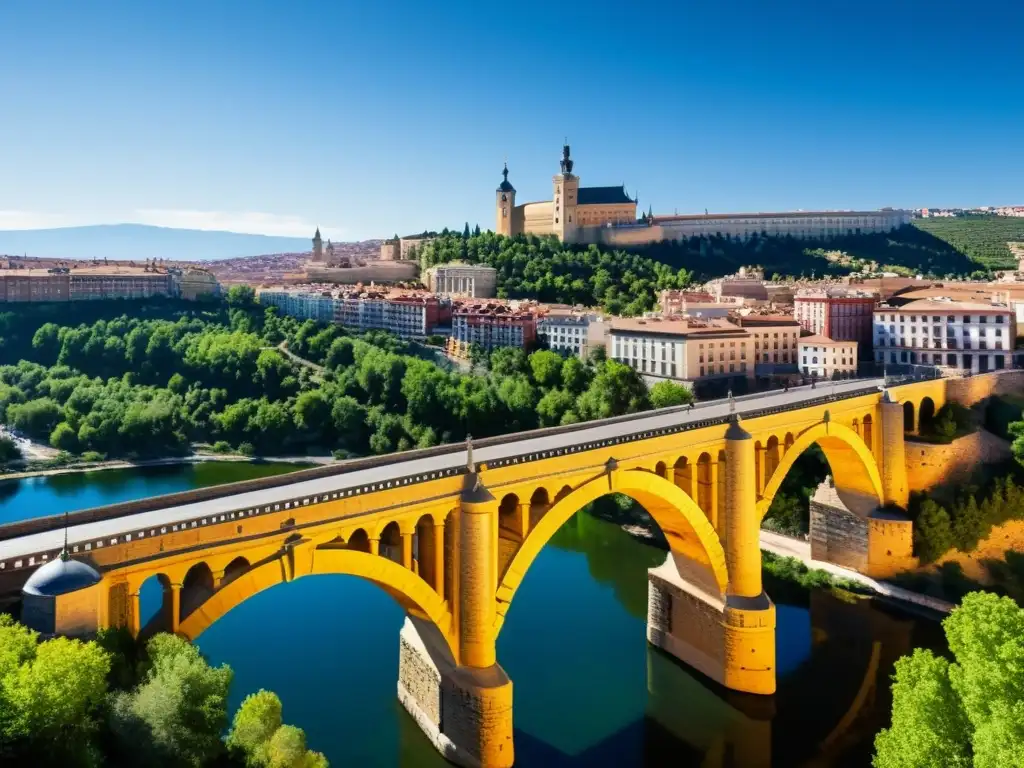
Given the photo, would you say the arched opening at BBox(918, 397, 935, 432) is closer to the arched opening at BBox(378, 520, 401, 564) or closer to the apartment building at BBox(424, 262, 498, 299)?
the arched opening at BBox(378, 520, 401, 564)

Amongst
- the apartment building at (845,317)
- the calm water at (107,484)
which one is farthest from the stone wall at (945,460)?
the calm water at (107,484)

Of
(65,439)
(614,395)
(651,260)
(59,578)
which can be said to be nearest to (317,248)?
(651,260)

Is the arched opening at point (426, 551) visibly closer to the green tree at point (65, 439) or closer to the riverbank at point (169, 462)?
the riverbank at point (169, 462)

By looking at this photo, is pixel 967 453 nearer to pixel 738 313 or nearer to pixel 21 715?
pixel 738 313

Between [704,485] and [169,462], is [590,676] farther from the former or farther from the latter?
[169,462]

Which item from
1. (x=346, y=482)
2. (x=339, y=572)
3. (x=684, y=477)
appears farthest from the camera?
(x=684, y=477)

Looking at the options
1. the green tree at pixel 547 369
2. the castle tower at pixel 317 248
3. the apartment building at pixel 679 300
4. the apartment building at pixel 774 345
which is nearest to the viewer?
the apartment building at pixel 774 345

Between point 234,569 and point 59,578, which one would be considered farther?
point 234,569

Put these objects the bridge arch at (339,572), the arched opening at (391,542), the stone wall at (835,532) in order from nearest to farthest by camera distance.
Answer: the bridge arch at (339,572), the arched opening at (391,542), the stone wall at (835,532)
